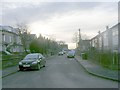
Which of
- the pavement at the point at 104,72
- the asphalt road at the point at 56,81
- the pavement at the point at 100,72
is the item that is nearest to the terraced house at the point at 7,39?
the pavement at the point at 100,72

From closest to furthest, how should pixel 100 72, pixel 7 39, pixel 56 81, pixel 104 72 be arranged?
1. pixel 56 81
2. pixel 104 72
3. pixel 100 72
4. pixel 7 39

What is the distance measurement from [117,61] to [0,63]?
10170 mm

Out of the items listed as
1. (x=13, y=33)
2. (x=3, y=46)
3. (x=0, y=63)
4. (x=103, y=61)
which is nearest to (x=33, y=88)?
(x=0, y=63)

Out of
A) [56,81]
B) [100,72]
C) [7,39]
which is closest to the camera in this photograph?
[56,81]

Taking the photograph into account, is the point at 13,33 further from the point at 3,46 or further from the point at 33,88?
the point at 33,88

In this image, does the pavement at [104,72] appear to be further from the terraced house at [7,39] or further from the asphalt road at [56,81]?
the terraced house at [7,39]

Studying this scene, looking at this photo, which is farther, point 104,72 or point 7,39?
point 7,39

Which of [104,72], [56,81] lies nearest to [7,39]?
[104,72]

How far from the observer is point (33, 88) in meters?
9.09

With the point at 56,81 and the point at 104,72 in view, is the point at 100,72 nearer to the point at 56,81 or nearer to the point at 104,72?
the point at 104,72

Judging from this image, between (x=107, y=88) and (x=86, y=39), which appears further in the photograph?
(x=86, y=39)

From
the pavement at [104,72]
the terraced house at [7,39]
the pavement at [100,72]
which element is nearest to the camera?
the pavement at [104,72]

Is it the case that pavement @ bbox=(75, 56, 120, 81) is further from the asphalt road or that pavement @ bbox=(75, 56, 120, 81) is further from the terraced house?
the terraced house

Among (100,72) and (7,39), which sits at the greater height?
(7,39)
